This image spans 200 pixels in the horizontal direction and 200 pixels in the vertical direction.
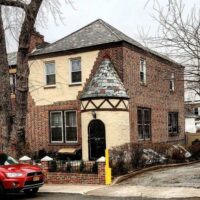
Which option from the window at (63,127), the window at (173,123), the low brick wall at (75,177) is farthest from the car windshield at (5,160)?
the window at (173,123)

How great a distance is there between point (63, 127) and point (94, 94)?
4078 mm

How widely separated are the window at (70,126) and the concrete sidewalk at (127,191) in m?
9.11

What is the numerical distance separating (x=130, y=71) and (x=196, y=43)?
34.2 ft

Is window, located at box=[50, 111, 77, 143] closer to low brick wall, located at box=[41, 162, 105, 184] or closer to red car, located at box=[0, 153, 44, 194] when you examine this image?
low brick wall, located at box=[41, 162, 105, 184]

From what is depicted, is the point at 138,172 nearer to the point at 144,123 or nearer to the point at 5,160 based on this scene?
the point at 5,160

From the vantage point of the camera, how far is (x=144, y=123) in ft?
88.2

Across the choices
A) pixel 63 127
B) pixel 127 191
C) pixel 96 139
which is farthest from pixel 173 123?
pixel 127 191

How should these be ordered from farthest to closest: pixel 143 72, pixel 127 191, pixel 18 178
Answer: pixel 143 72 < pixel 127 191 < pixel 18 178

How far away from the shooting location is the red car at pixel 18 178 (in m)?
14.1

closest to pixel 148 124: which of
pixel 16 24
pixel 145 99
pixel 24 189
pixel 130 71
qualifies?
pixel 145 99

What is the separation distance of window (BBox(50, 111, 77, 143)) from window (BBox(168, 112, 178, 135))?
7.70 m

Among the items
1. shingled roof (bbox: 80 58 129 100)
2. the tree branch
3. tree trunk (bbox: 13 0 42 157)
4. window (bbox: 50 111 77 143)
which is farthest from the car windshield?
window (bbox: 50 111 77 143)

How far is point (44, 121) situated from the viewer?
2703 centimetres

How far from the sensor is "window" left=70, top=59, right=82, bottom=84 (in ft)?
85.1
